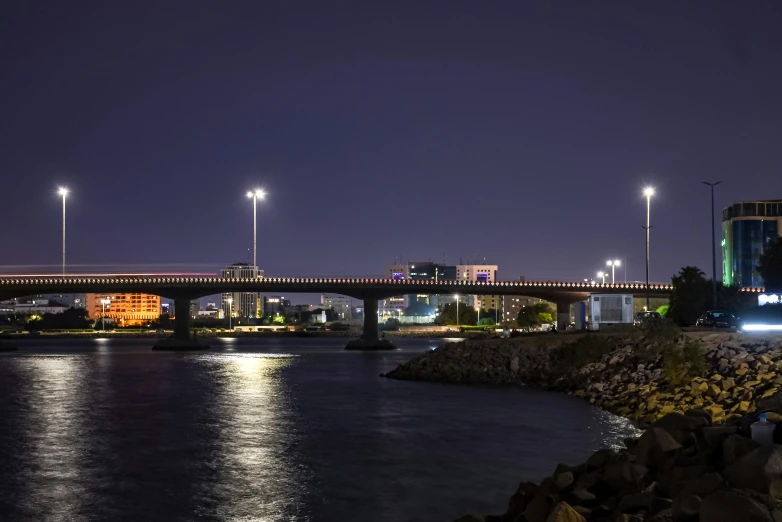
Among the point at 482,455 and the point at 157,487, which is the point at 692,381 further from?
the point at 157,487

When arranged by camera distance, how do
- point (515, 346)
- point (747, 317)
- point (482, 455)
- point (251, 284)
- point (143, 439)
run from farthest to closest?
point (251, 284)
point (515, 346)
point (747, 317)
point (143, 439)
point (482, 455)

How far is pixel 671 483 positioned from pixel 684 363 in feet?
82.5

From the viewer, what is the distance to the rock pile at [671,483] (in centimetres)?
1121

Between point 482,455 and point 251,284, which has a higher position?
point 251,284

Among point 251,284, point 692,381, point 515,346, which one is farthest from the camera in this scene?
point 251,284

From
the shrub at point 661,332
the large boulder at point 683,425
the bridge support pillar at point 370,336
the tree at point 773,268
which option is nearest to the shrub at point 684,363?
the shrub at point 661,332

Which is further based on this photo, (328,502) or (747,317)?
(747,317)

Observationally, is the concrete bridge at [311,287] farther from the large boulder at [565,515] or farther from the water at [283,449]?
the large boulder at [565,515]

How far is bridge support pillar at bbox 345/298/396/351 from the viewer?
13338cm

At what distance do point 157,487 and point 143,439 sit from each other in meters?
10.1

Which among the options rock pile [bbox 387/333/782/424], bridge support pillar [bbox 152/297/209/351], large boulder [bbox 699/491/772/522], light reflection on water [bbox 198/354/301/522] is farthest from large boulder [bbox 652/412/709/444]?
bridge support pillar [bbox 152/297/209/351]

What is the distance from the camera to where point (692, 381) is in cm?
3484

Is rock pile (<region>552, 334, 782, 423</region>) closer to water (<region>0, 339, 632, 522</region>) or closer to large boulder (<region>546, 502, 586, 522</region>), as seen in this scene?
water (<region>0, 339, 632, 522</region>)

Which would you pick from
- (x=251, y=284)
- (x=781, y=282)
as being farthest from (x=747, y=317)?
(x=251, y=284)
